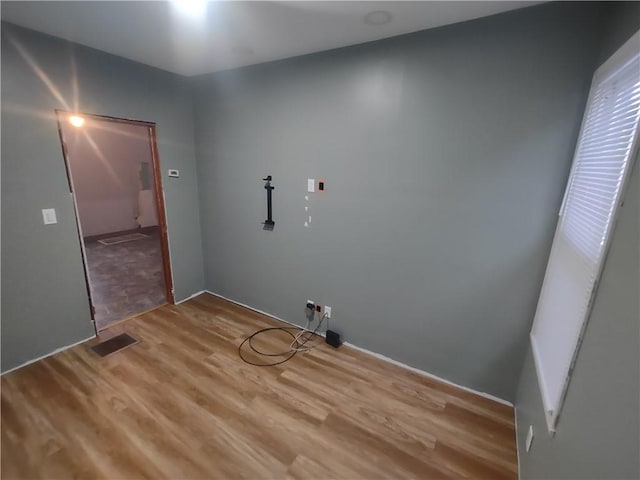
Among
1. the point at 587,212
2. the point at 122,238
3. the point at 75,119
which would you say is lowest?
the point at 122,238

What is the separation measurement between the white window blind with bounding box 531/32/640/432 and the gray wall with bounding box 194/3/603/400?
197 mm

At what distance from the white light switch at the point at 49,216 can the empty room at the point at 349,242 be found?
0.01m

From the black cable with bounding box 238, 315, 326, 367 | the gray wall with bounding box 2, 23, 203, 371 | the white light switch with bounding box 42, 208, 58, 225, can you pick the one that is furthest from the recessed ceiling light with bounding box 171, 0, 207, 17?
the black cable with bounding box 238, 315, 326, 367

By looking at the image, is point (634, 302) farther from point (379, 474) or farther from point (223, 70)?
point (223, 70)

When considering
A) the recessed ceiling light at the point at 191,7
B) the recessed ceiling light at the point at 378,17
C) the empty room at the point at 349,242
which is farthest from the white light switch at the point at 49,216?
the recessed ceiling light at the point at 378,17

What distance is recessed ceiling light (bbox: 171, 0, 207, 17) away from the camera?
1.62m

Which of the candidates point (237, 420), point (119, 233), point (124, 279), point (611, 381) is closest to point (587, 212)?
point (611, 381)

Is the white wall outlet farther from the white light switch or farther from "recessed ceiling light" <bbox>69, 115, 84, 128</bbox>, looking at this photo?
"recessed ceiling light" <bbox>69, 115, 84, 128</bbox>

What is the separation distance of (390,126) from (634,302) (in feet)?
5.52

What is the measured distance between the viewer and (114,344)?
2561 mm

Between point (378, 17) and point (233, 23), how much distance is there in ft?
3.09

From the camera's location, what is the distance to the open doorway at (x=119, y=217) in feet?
10.7

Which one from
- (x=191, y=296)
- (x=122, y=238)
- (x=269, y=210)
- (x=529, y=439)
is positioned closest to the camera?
(x=529, y=439)

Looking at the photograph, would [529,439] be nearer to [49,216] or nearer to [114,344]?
[114,344]
